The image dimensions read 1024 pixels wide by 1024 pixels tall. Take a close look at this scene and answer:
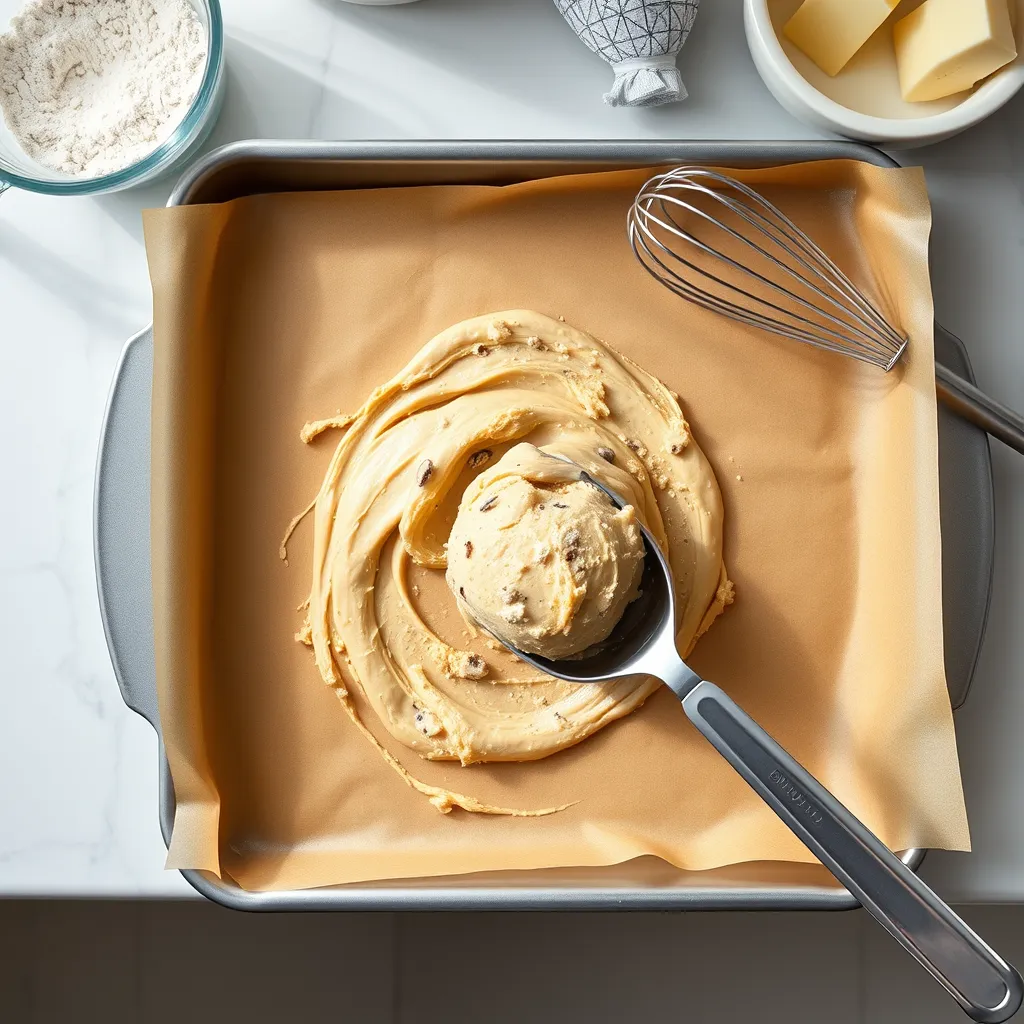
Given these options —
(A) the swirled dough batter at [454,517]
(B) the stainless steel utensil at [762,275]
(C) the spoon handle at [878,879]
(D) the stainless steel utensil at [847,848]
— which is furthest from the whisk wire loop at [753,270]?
(C) the spoon handle at [878,879]

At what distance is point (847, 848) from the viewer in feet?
2.54

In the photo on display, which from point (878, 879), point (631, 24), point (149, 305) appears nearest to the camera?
point (878, 879)

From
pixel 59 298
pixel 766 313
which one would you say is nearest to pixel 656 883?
pixel 766 313

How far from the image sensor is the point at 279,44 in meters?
0.97

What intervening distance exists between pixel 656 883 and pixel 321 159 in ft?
2.52

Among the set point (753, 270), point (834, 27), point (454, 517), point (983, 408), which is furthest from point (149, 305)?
point (983, 408)

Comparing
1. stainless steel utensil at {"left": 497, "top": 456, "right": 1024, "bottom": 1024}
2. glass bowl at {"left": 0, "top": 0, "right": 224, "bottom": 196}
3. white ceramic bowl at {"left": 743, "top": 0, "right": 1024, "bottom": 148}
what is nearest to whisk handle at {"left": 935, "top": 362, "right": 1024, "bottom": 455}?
white ceramic bowl at {"left": 743, "top": 0, "right": 1024, "bottom": 148}

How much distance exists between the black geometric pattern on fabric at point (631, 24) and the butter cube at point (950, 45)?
21 centimetres

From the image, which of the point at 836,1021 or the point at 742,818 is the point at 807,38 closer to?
the point at 742,818

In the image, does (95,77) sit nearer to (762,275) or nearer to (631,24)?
(631,24)

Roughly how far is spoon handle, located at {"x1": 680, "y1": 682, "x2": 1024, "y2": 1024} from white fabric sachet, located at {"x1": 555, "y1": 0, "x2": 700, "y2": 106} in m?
0.60

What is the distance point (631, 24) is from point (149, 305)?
22.2 inches

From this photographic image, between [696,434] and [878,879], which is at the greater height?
[696,434]

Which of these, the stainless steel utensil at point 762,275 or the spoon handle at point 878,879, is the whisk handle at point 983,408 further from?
the spoon handle at point 878,879
